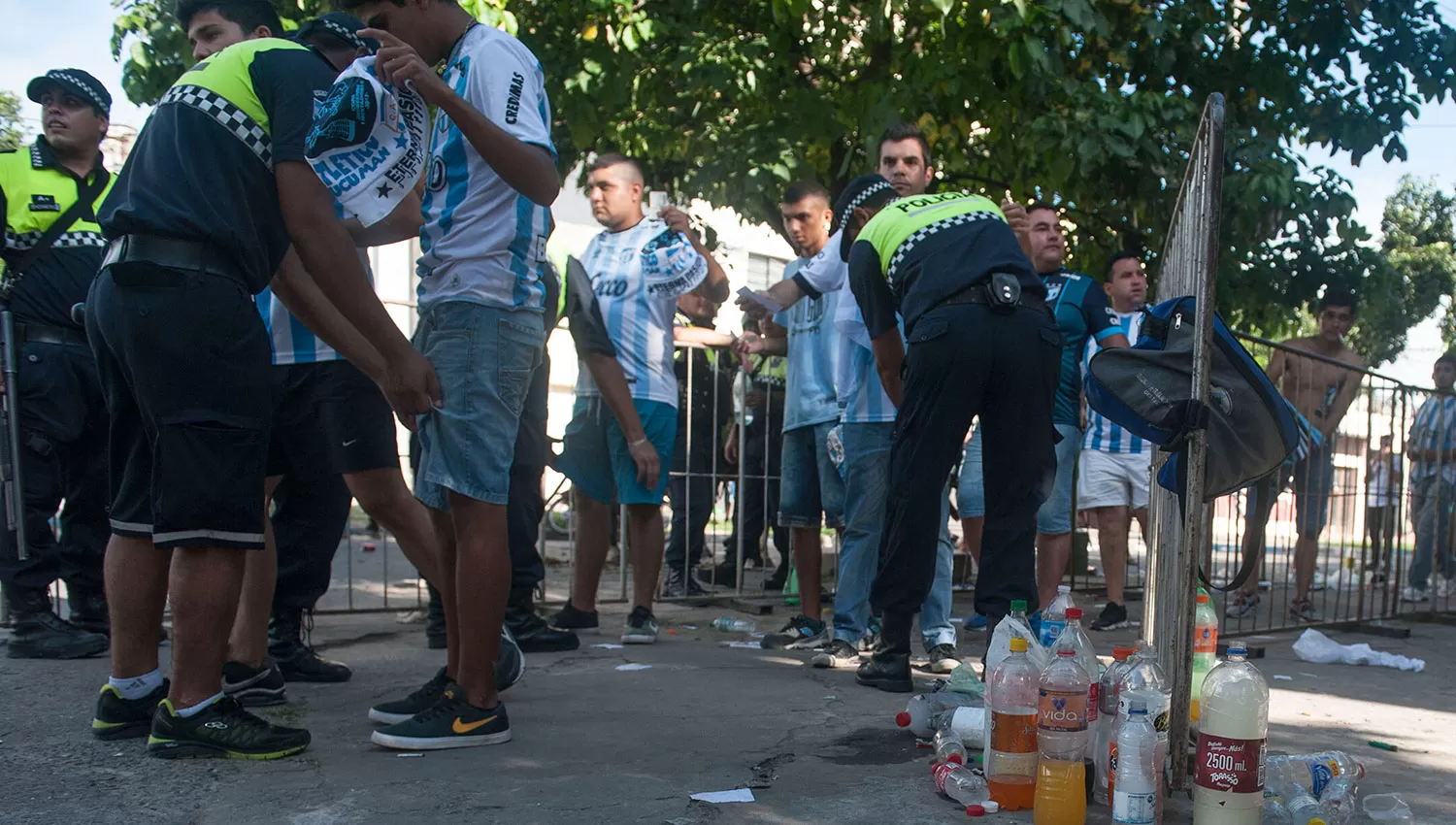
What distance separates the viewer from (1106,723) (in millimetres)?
3238

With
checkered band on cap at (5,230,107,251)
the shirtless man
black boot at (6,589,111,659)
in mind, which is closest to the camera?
black boot at (6,589,111,659)

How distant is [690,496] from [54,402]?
3.98 m

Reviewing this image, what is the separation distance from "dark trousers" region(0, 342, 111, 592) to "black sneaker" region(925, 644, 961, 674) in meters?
3.59

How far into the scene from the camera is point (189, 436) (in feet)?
10.9

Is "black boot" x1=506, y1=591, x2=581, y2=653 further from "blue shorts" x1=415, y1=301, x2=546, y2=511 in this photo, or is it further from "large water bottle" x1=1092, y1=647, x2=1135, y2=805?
"large water bottle" x1=1092, y1=647, x2=1135, y2=805

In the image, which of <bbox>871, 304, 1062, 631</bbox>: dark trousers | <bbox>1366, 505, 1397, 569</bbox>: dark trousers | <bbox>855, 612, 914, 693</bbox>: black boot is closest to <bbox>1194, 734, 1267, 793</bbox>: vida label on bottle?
<bbox>871, 304, 1062, 631</bbox>: dark trousers

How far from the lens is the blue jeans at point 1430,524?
884 centimetres

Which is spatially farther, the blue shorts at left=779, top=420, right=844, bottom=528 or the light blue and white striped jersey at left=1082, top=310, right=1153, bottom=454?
the light blue and white striped jersey at left=1082, top=310, right=1153, bottom=454

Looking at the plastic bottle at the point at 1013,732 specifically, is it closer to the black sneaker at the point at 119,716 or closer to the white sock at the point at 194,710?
the white sock at the point at 194,710

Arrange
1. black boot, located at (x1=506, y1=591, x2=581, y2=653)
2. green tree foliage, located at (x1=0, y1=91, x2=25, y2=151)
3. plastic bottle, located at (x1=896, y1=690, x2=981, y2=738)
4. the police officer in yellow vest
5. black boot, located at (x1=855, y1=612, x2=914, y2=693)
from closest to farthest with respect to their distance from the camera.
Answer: plastic bottle, located at (x1=896, y1=690, x2=981, y2=738), black boot, located at (x1=855, y1=612, x2=914, y2=693), the police officer in yellow vest, black boot, located at (x1=506, y1=591, x2=581, y2=653), green tree foliage, located at (x1=0, y1=91, x2=25, y2=151)

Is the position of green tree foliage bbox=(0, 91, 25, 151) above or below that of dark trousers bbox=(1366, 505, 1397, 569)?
above

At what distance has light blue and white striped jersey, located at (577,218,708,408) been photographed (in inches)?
243

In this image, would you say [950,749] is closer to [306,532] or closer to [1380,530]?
[306,532]

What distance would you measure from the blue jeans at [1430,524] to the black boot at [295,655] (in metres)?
7.41
